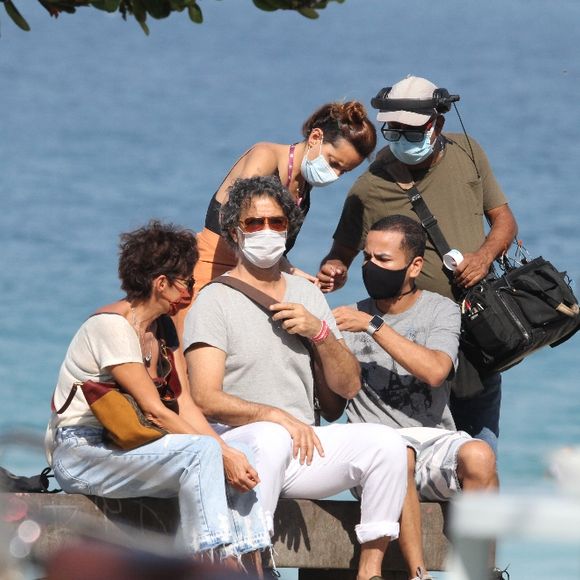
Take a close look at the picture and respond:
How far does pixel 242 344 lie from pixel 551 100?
23.3 meters

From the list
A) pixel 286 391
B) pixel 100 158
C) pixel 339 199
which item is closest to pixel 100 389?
pixel 286 391

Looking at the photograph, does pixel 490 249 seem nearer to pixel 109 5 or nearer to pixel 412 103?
pixel 412 103

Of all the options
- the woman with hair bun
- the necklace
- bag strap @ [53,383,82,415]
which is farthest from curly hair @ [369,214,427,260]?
bag strap @ [53,383,82,415]

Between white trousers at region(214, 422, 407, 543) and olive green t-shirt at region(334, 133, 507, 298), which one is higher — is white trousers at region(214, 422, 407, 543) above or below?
below

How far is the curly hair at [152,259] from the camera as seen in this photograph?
5.55m

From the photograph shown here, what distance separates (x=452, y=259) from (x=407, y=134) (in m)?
0.56

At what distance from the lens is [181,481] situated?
205 inches

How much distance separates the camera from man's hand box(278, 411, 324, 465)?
5582 mm

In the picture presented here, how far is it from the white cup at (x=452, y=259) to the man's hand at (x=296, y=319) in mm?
890

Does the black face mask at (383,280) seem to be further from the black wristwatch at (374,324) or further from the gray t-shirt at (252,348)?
the gray t-shirt at (252,348)

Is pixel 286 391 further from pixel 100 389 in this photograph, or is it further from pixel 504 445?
pixel 504 445

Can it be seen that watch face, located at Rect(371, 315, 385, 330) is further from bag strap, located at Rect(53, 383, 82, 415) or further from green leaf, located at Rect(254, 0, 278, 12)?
green leaf, located at Rect(254, 0, 278, 12)

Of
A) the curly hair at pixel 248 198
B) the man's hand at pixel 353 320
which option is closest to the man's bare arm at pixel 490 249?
the man's hand at pixel 353 320

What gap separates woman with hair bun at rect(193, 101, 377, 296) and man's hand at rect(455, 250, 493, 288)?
0.61 m
